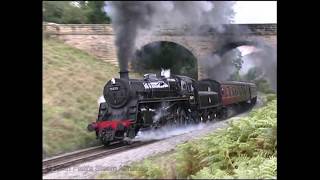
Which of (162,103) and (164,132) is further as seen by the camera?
(162,103)

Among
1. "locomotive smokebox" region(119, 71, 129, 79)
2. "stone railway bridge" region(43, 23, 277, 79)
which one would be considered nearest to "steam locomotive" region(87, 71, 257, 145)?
"locomotive smokebox" region(119, 71, 129, 79)

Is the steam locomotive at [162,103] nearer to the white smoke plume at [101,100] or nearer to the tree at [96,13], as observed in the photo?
the white smoke plume at [101,100]

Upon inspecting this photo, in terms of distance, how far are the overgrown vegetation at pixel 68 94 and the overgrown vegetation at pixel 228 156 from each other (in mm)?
531

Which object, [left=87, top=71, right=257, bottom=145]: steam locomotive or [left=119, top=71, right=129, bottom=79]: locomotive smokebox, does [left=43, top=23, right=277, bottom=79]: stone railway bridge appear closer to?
[left=119, top=71, right=129, bottom=79]: locomotive smokebox

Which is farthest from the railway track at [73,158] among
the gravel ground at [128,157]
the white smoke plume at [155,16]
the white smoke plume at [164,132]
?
the white smoke plume at [155,16]

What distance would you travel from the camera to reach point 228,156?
532 centimetres

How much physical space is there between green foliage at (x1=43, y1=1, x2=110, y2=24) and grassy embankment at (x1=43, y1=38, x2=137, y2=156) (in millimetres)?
241

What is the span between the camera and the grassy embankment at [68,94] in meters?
4.55

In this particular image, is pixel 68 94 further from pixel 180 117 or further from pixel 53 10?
pixel 180 117

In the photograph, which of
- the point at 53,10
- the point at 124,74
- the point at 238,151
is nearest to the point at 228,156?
the point at 238,151

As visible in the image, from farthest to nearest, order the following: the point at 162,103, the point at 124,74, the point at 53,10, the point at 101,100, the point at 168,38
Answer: the point at 162,103 → the point at 101,100 → the point at 124,74 → the point at 168,38 → the point at 53,10
